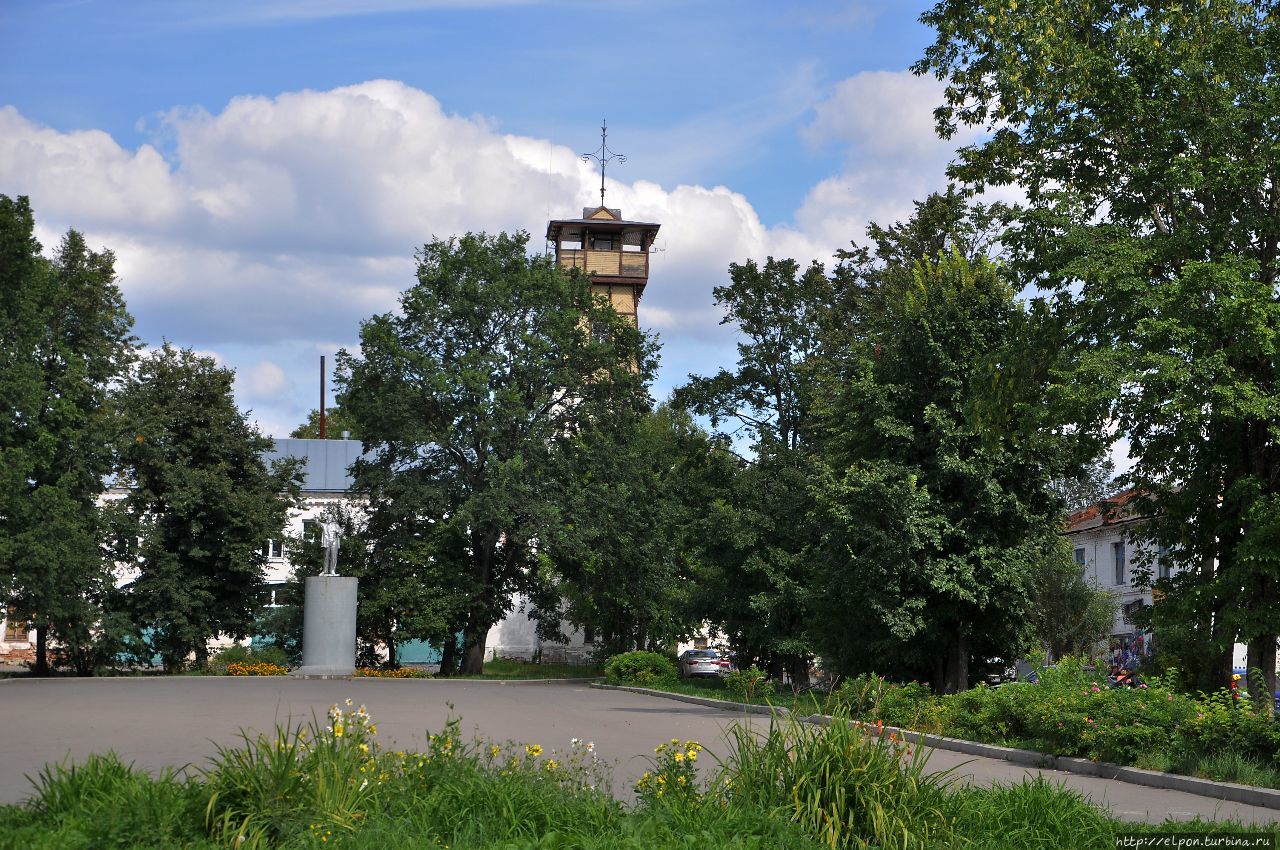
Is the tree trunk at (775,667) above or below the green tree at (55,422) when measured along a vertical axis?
below

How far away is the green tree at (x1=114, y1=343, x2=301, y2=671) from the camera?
1740 inches

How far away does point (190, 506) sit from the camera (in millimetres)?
44031

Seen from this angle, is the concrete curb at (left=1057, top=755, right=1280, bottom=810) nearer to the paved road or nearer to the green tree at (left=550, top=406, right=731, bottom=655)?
the paved road

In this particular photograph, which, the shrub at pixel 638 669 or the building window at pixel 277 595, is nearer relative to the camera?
the shrub at pixel 638 669

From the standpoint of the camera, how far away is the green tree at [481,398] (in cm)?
4566

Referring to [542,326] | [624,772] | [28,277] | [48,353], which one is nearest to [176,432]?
[48,353]

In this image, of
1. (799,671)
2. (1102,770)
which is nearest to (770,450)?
(799,671)

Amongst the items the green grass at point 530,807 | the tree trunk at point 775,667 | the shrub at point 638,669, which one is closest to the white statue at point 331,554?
the shrub at point 638,669

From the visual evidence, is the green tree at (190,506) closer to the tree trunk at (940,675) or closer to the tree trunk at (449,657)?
the tree trunk at (449,657)

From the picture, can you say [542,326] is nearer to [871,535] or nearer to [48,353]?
[48,353]

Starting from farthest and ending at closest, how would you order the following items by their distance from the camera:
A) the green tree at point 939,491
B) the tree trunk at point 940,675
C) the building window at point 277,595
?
the building window at point 277,595 → the tree trunk at point 940,675 → the green tree at point 939,491

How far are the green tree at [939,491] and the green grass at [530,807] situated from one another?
15165 mm

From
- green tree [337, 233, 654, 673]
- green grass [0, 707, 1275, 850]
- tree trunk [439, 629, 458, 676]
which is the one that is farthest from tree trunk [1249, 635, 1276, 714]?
tree trunk [439, 629, 458, 676]

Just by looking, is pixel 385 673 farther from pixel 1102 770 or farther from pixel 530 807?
pixel 530 807
